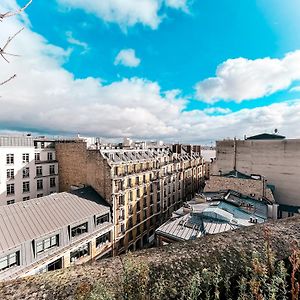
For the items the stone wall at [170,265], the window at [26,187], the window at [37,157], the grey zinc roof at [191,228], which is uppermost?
the window at [37,157]

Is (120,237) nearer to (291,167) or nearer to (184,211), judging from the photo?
(184,211)

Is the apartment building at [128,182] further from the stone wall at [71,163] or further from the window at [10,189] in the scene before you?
the window at [10,189]

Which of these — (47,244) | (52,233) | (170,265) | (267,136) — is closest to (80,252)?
(47,244)

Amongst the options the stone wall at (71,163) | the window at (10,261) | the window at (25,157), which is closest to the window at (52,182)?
the stone wall at (71,163)

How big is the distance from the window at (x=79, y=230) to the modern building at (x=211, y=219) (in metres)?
9.27

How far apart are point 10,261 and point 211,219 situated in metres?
18.3

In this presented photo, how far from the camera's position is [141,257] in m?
3.75

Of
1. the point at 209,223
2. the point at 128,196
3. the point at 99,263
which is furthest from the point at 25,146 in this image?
the point at 99,263

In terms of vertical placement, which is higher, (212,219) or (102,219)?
(212,219)

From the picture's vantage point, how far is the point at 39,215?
21.0m

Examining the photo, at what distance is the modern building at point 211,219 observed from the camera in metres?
18.7

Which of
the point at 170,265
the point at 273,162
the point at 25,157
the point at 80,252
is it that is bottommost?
the point at 80,252

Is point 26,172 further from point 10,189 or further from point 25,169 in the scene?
point 10,189

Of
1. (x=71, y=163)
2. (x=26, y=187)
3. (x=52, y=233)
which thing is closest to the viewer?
(x=52, y=233)
